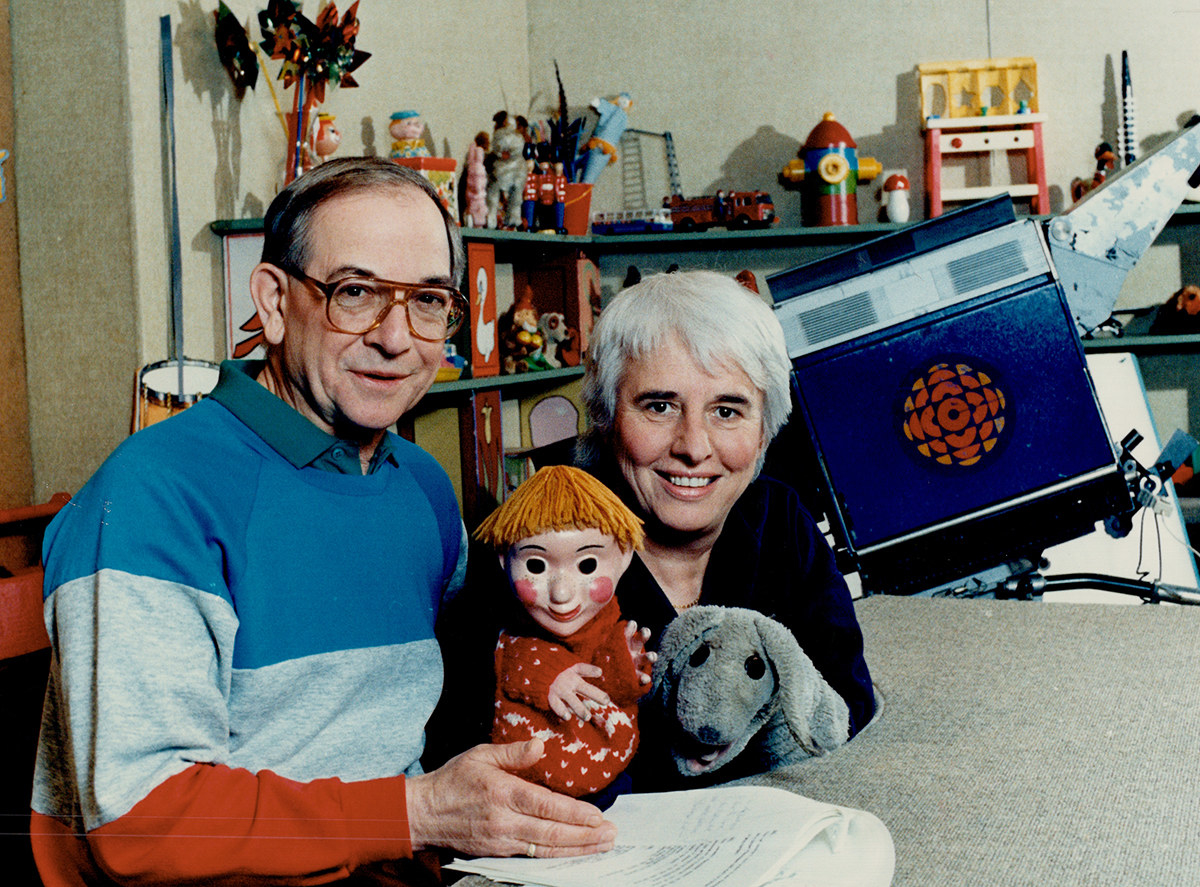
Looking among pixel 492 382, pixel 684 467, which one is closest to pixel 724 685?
pixel 684 467

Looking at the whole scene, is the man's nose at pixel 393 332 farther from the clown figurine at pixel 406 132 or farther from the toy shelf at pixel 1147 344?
the toy shelf at pixel 1147 344

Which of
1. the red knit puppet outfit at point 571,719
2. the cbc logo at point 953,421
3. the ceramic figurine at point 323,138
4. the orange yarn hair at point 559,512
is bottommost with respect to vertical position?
the red knit puppet outfit at point 571,719

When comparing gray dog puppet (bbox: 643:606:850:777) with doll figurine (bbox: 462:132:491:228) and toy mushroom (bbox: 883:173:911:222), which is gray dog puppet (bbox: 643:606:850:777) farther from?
toy mushroom (bbox: 883:173:911:222)

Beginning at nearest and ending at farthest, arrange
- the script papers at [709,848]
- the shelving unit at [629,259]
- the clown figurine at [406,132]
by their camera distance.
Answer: the script papers at [709,848]
the clown figurine at [406,132]
the shelving unit at [629,259]

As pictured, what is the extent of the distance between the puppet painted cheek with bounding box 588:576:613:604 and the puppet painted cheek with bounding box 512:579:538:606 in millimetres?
42

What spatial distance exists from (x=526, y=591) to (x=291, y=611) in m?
0.20

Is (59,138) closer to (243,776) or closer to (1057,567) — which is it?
(243,776)

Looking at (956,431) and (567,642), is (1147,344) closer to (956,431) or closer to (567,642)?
(956,431)

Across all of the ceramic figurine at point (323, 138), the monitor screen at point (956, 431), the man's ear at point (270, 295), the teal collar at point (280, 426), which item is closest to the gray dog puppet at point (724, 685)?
the teal collar at point (280, 426)

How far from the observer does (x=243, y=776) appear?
0.73 metres

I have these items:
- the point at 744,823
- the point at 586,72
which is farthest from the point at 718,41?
the point at 744,823

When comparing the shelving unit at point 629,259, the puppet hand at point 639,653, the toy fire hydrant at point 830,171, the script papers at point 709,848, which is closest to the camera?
the script papers at point 709,848

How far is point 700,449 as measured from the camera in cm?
99

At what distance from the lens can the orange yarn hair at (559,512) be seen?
77 centimetres
